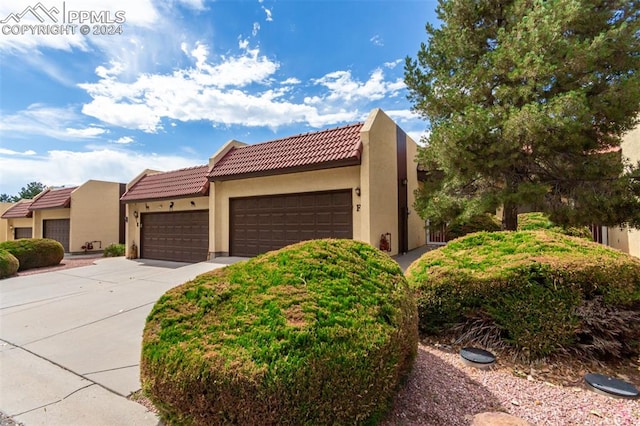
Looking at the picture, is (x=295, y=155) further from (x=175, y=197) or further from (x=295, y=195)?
(x=175, y=197)

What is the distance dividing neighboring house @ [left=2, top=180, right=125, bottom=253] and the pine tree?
22.5m

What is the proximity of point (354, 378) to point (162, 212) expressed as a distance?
1545cm

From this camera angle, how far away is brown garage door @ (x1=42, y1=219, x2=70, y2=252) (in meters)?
19.9

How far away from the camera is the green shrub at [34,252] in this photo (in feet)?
44.1

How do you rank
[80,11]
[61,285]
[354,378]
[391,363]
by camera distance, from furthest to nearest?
[61,285], [80,11], [391,363], [354,378]

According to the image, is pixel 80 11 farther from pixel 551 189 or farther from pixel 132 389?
pixel 551 189

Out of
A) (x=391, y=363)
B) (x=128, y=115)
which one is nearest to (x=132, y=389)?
(x=391, y=363)

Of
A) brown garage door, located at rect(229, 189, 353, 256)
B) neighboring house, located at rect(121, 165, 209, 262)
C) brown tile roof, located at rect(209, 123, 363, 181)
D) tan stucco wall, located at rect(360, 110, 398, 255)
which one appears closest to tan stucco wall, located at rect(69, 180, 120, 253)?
neighboring house, located at rect(121, 165, 209, 262)

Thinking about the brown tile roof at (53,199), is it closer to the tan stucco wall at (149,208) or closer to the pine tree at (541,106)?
the tan stucco wall at (149,208)

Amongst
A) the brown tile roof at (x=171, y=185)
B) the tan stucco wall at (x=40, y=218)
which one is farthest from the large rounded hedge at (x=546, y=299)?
the tan stucco wall at (x=40, y=218)

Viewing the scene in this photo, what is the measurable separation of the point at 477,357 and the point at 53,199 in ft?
87.9

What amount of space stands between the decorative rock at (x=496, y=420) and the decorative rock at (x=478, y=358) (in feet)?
3.36

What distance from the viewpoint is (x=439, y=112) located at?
8.35m

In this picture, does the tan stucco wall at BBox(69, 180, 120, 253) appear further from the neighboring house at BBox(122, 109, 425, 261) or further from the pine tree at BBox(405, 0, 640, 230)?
the pine tree at BBox(405, 0, 640, 230)
